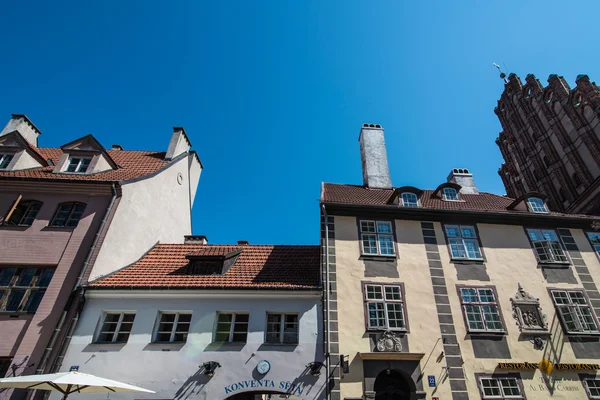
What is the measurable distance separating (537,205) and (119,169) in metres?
21.5

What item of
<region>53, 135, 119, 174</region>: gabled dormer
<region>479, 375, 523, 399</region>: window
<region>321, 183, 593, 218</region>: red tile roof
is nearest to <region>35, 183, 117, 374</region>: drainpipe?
<region>53, 135, 119, 174</region>: gabled dormer

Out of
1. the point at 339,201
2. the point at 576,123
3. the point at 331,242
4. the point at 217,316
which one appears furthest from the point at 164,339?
the point at 576,123

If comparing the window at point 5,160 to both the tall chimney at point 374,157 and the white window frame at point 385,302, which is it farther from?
the tall chimney at point 374,157

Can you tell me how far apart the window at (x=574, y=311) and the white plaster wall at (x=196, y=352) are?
388 inches

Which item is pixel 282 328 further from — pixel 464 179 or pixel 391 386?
pixel 464 179

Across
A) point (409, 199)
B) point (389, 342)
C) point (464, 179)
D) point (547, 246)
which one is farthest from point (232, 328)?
point (464, 179)

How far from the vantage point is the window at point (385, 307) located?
1263cm

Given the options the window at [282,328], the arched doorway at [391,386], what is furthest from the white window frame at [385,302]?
the window at [282,328]

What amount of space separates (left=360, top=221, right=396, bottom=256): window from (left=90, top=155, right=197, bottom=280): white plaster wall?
34.4 ft

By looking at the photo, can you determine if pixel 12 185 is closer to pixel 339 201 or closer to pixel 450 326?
pixel 339 201

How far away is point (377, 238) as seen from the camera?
14.8 m

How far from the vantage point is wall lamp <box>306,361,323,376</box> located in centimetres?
1146

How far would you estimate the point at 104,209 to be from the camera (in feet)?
47.6

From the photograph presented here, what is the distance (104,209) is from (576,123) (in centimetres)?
3391
